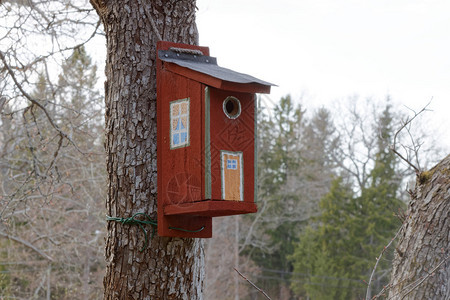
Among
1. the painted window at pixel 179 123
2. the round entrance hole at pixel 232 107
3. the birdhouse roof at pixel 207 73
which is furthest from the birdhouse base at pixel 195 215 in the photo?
the birdhouse roof at pixel 207 73

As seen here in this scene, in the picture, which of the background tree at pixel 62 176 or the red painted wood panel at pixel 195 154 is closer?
the red painted wood panel at pixel 195 154

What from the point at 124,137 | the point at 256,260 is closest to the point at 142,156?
the point at 124,137

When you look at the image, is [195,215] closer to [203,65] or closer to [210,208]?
[210,208]

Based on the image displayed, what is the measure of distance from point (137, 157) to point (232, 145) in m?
0.46

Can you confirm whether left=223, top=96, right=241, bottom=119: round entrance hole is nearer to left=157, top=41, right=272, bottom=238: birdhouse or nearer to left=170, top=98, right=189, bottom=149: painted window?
left=157, top=41, right=272, bottom=238: birdhouse

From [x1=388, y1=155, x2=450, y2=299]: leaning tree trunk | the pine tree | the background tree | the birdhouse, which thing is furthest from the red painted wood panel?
the pine tree

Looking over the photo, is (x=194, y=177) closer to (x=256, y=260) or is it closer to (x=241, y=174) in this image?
(x=241, y=174)

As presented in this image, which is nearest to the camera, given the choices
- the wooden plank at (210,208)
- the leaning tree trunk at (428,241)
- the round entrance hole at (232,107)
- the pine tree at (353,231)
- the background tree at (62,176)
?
the wooden plank at (210,208)

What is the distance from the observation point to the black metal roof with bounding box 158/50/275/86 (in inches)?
102

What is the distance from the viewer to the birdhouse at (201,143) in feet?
8.48

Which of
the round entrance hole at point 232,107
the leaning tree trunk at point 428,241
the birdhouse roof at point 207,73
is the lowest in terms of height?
the leaning tree trunk at point 428,241

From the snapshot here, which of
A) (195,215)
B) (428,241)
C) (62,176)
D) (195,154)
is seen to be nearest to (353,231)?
(62,176)

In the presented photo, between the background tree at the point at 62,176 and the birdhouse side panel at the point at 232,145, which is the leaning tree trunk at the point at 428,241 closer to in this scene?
the birdhouse side panel at the point at 232,145

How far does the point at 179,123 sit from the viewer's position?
273 centimetres
